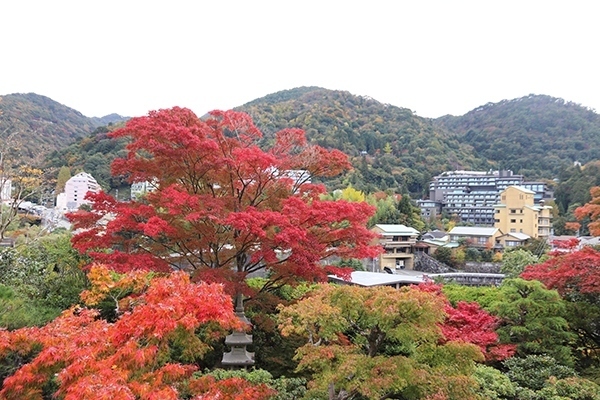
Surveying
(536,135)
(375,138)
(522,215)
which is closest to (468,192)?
(375,138)

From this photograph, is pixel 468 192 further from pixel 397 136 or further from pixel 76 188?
pixel 76 188

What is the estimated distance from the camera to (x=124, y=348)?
4.09 meters

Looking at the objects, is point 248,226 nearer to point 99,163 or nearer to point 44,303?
point 44,303

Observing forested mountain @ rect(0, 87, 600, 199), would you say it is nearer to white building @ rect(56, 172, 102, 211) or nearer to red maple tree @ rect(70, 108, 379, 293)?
white building @ rect(56, 172, 102, 211)

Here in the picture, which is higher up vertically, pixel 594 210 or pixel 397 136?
pixel 397 136

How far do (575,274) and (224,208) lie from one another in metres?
7.22

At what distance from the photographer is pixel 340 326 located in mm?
5293

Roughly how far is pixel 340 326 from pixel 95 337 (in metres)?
2.73

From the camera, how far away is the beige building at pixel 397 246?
101 ft

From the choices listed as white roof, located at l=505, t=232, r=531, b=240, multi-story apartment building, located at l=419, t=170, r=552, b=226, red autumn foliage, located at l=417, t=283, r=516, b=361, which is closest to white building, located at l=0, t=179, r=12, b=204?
red autumn foliage, located at l=417, t=283, r=516, b=361

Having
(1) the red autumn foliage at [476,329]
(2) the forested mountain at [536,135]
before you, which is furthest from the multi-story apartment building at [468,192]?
(1) the red autumn foliage at [476,329]

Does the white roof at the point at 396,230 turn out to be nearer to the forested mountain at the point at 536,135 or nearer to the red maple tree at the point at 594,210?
the red maple tree at the point at 594,210

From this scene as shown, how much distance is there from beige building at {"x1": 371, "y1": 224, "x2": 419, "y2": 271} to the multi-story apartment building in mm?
23543

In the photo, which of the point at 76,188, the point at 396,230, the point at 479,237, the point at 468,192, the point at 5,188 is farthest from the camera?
the point at 468,192
